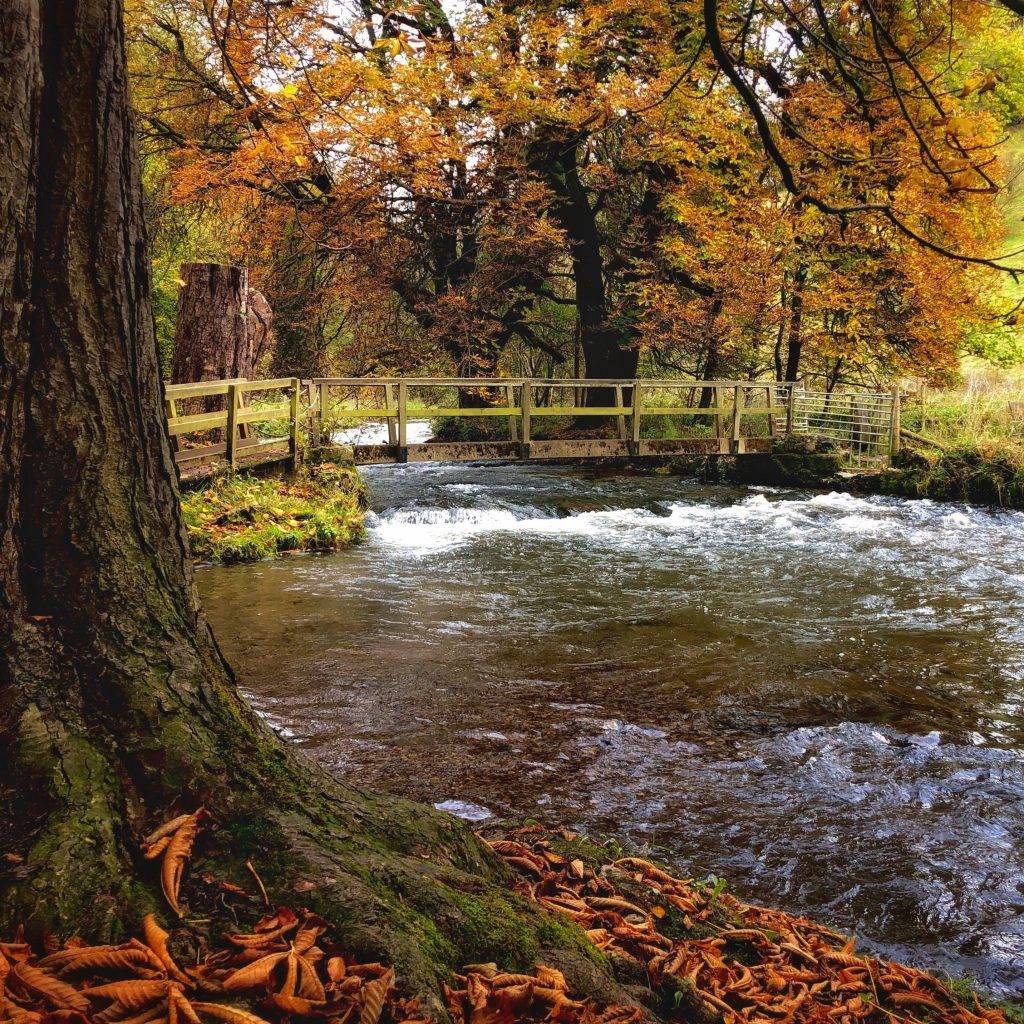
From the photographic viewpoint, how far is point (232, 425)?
10930 millimetres

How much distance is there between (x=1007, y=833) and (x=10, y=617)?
171 inches

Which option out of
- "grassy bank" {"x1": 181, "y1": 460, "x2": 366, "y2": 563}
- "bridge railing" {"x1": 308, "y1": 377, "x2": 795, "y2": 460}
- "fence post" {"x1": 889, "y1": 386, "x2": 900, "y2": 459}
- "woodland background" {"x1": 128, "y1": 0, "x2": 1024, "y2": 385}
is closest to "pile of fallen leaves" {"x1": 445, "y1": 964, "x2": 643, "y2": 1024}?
"grassy bank" {"x1": 181, "y1": 460, "x2": 366, "y2": 563}

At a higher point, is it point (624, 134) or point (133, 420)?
point (624, 134)

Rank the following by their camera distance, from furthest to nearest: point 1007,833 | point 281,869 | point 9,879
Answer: point 1007,833 < point 281,869 < point 9,879

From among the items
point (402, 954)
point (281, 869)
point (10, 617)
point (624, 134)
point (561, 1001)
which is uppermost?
point (624, 134)

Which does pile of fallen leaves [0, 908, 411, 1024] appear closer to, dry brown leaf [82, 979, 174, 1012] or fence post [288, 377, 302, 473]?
dry brown leaf [82, 979, 174, 1012]

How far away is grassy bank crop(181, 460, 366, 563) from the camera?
9.80 m

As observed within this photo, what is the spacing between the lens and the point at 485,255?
19750 millimetres

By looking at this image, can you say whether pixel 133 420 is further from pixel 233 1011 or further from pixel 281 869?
pixel 233 1011

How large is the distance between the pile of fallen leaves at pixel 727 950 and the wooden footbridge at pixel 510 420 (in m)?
7.62

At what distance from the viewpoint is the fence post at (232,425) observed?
10.8 m

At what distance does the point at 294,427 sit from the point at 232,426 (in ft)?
5.01

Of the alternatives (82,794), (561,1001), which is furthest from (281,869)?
(561,1001)

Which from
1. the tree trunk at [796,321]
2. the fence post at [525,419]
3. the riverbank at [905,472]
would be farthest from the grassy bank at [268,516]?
the tree trunk at [796,321]
